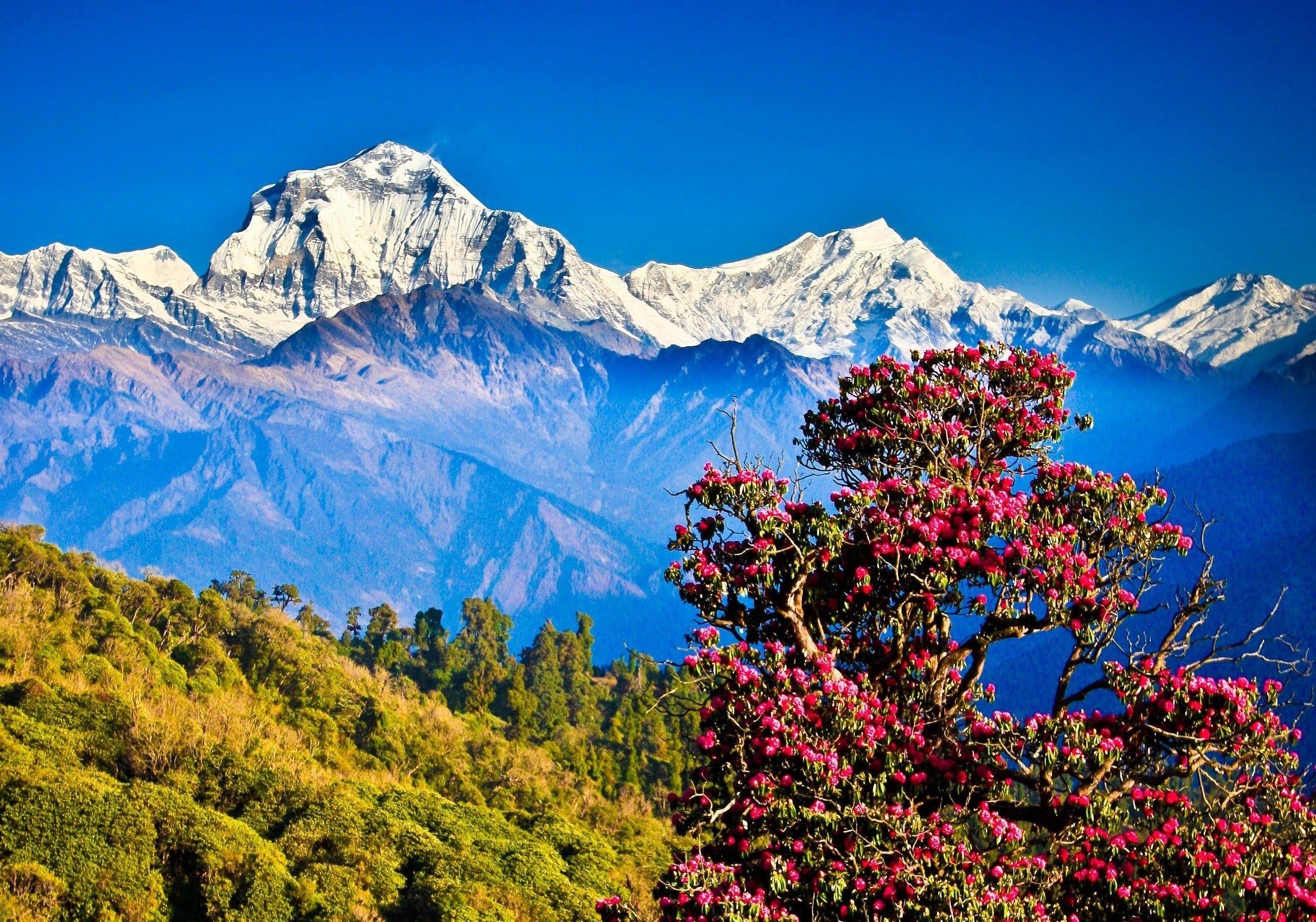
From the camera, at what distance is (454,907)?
3009 cm

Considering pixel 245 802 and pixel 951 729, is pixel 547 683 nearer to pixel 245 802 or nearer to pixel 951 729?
pixel 245 802

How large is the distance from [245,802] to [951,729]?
30376mm

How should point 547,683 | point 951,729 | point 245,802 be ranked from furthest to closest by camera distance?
point 547,683 < point 245,802 < point 951,729

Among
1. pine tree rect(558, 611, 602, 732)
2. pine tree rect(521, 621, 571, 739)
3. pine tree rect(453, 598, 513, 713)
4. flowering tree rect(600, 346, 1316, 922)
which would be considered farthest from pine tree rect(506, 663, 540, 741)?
flowering tree rect(600, 346, 1316, 922)

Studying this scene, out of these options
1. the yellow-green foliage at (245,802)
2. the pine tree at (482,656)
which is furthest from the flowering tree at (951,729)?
the pine tree at (482,656)

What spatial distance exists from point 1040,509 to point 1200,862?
461 cm

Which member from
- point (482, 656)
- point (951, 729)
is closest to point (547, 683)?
point (482, 656)

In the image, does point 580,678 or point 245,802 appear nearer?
point 245,802

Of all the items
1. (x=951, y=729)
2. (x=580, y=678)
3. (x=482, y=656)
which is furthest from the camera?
(x=580, y=678)

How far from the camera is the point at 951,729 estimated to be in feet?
41.8

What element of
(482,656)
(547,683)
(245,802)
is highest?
(482,656)

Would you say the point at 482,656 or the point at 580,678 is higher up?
the point at 580,678

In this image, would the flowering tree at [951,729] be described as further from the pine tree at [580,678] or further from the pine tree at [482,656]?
the pine tree at [580,678]

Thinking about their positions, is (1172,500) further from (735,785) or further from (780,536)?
(735,785)
